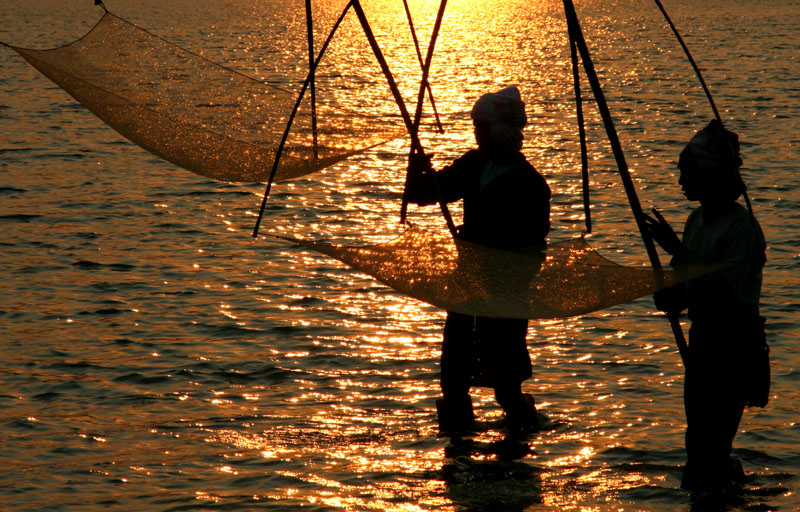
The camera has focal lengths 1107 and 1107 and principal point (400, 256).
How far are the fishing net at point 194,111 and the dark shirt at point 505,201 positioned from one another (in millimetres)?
2245

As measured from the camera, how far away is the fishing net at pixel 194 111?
776 centimetres

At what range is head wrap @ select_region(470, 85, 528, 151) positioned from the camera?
5.33 meters

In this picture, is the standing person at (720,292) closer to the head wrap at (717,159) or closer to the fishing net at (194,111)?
the head wrap at (717,159)

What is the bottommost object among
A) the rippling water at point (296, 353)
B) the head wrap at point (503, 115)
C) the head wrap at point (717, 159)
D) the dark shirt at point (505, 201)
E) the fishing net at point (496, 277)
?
the rippling water at point (296, 353)

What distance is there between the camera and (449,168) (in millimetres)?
5684

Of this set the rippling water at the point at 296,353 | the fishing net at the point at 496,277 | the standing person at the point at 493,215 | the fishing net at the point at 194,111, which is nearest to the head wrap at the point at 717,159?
the fishing net at the point at 496,277

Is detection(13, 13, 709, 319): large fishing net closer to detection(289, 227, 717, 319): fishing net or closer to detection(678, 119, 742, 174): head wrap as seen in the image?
detection(289, 227, 717, 319): fishing net

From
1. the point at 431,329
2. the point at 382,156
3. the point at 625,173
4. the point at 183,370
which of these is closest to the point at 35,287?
the point at 183,370

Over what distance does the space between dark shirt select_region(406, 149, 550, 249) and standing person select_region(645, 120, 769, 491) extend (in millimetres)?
937

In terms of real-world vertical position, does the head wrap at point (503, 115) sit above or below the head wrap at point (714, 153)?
above

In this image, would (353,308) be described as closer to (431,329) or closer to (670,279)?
(431,329)

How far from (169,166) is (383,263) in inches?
446

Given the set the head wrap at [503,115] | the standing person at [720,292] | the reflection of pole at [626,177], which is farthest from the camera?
the head wrap at [503,115]

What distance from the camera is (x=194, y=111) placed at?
895 cm
